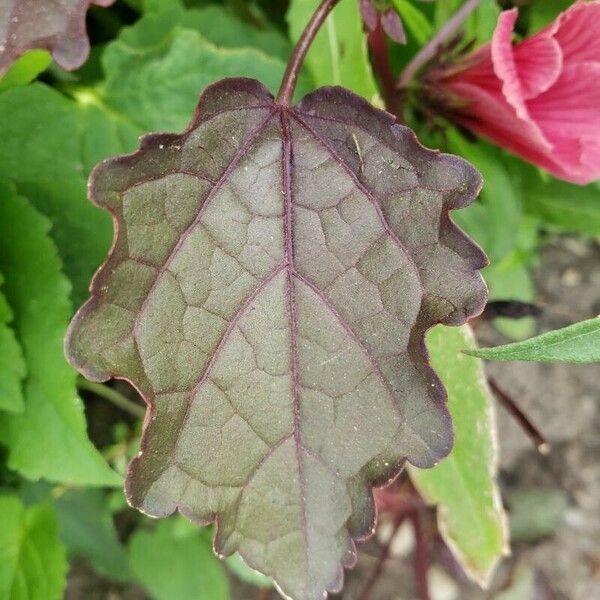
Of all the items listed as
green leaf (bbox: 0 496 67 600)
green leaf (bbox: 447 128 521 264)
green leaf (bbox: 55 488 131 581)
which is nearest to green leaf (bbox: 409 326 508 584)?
green leaf (bbox: 447 128 521 264)

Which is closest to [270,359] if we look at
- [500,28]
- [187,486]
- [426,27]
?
[187,486]

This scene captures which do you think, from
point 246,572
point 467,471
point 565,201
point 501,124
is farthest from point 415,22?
point 246,572

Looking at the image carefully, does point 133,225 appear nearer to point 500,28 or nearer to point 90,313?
point 90,313

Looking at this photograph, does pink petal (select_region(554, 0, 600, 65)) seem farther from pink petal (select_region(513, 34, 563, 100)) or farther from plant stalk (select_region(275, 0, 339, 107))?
plant stalk (select_region(275, 0, 339, 107))

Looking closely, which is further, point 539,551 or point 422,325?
point 539,551

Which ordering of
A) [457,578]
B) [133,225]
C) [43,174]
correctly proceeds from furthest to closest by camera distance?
[457,578], [43,174], [133,225]

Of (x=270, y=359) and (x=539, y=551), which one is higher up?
(x=270, y=359)

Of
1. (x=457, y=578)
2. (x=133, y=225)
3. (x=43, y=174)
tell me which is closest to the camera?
(x=133, y=225)
